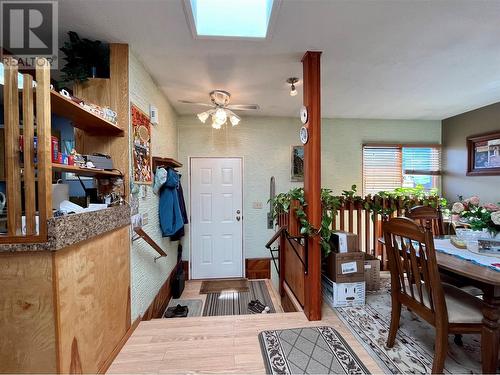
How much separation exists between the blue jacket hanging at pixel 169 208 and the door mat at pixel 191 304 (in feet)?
3.36

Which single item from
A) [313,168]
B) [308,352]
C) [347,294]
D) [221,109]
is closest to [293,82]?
[221,109]

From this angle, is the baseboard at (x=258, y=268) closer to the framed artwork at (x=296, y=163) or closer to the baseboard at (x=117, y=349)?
the framed artwork at (x=296, y=163)

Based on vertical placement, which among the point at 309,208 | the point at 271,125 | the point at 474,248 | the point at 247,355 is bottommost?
the point at 247,355

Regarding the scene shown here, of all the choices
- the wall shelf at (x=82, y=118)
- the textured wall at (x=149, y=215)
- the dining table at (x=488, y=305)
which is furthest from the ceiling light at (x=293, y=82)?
the dining table at (x=488, y=305)

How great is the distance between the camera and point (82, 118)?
1.61 metres

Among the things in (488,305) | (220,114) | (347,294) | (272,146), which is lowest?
(347,294)

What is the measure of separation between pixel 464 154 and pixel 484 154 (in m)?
0.31

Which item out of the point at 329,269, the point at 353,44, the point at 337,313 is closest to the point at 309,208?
the point at 329,269

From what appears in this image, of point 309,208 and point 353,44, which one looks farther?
point 309,208

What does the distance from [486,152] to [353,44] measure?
3.08 metres

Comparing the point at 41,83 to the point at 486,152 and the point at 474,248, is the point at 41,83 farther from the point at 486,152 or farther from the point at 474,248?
the point at 486,152

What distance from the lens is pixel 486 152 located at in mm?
3342

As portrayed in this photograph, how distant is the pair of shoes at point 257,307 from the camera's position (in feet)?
9.15

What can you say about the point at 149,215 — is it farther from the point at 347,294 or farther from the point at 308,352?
the point at 347,294
